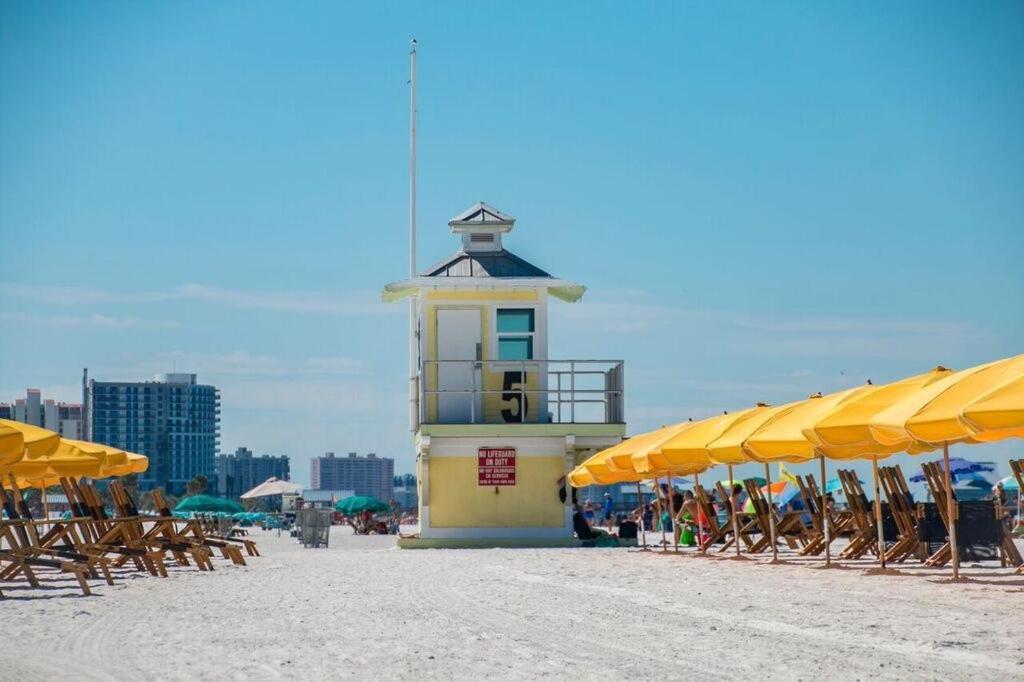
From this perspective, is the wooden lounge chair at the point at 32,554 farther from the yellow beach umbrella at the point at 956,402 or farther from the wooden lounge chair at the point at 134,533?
the yellow beach umbrella at the point at 956,402

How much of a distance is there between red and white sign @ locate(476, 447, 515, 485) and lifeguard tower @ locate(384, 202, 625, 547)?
2cm

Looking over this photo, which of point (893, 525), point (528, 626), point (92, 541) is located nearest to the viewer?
point (528, 626)

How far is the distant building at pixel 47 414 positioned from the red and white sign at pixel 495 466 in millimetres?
108707

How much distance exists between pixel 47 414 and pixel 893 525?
151 metres

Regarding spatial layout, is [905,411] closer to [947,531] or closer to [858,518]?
[947,531]

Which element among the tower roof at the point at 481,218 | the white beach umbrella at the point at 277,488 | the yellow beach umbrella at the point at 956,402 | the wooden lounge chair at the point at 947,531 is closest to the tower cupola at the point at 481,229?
the tower roof at the point at 481,218

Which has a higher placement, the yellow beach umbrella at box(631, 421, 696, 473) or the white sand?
the yellow beach umbrella at box(631, 421, 696, 473)

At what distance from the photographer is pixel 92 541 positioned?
2002 centimetres

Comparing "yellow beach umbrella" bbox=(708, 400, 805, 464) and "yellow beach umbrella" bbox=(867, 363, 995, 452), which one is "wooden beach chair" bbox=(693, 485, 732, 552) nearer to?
"yellow beach umbrella" bbox=(708, 400, 805, 464)

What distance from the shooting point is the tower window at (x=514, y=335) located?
92.2 feet

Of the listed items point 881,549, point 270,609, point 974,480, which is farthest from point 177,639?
point 974,480

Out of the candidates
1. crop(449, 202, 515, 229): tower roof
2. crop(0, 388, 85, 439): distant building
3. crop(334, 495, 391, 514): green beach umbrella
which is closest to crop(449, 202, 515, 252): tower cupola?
crop(449, 202, 515, 229): tower roof

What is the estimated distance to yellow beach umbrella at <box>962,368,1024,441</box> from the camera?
12.0 m

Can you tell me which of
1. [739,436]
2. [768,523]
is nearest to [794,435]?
[739,436]
